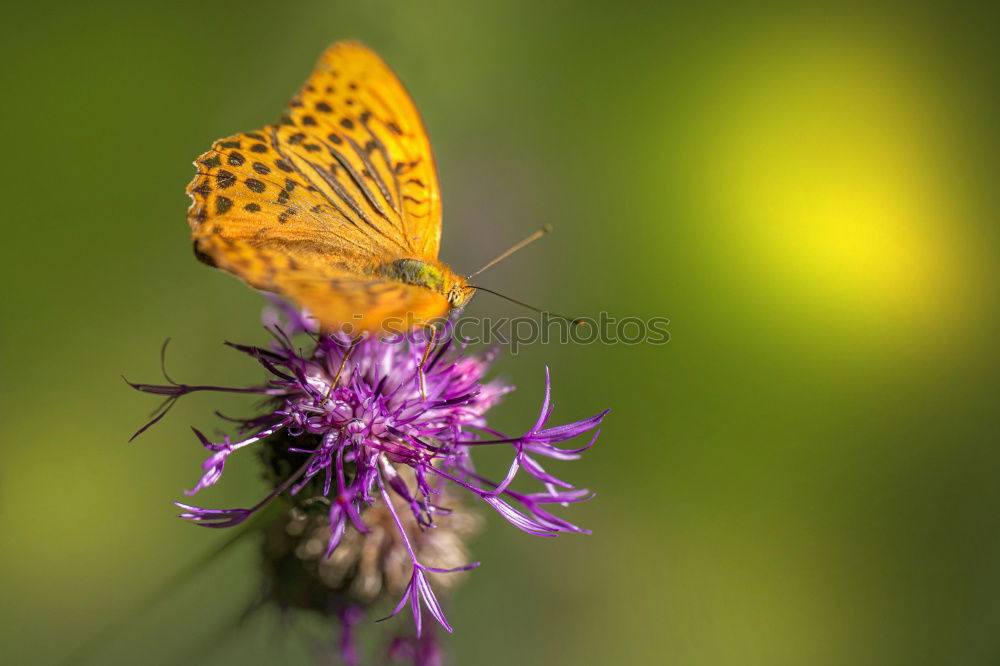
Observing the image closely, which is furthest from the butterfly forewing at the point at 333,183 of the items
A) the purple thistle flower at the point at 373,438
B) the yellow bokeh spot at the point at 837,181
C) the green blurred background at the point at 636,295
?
the yellow bokeh spot at the point at 837,181

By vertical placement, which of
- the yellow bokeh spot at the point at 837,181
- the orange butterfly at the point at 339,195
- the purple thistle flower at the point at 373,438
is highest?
the yellow bokeh spot at the point at 837,181

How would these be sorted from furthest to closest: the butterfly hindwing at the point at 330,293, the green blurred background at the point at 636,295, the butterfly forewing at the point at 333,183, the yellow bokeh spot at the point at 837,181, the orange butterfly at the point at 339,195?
the yellow bokeh spot at the point at 837,181 < the green blurred background at the point at 636,295 < the butterfly forewing at the point at 333,183 < the orange butterfly at the point at 339,195 < the butterfly hindwing at the point at 330,293

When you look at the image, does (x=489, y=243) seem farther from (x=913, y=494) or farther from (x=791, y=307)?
(x=913, y=494)

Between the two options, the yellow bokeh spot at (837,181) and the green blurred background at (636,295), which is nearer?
the green blurred background at (636,295)

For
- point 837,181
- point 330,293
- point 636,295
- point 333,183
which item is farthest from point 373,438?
point 837,181

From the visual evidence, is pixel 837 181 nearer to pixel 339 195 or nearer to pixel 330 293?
pixel 339 195

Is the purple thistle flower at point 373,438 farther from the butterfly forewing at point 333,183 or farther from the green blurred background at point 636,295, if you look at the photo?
the green blurred background at point 636,295

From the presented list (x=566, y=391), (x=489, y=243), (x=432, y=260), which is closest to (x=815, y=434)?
(x=566, y=391)
